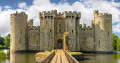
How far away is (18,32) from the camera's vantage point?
39.8m

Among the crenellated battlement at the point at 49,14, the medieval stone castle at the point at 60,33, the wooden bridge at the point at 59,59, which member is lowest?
the wooden bridge at the point at 59,59

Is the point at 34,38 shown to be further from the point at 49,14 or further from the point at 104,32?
the point at 104,32

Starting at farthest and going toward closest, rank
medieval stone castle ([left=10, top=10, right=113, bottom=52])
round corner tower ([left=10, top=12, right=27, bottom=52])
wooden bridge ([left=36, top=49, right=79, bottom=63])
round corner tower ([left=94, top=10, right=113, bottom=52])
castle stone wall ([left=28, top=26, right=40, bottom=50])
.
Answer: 1. castle stone wall ([left=28, top=26, right=40, bottom=50])
2. round corner tower ([left=10, top=12, right=27, bottom=52])
3. medieval stone castle ([left=10, top=10, right=113, bottom=52])
4. round corner tower ([left=94, top=10, right=113, bottom=52])
5. wooden bridge ([left=36, top=49, right=79, bottom=63])

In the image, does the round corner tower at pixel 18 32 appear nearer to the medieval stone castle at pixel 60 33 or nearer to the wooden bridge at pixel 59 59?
the medieval stone castle at pixel 60 33

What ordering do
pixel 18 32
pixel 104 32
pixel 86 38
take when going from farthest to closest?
pixel 86 38 → pixel 18 32 → pixel 104 32

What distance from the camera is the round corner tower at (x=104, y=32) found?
125ft

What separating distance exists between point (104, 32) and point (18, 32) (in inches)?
744

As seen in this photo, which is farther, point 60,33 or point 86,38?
point 86,38

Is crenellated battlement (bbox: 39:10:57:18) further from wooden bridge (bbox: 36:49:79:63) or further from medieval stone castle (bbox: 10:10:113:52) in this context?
wooden bridge (bbox: 36:49:79:63)

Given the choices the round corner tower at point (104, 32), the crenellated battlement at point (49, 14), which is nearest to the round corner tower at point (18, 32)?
the crenellated battlement at point (49, 14)

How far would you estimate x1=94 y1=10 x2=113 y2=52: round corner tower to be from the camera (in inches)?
1502

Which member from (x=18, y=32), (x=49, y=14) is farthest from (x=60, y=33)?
(x=18, y=32)

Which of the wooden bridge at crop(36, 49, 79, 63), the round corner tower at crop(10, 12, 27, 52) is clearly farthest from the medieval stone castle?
the wooden bridge at crop(36, 49, 79, 63)

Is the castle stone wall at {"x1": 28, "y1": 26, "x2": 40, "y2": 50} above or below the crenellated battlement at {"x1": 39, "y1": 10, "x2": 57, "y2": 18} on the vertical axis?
below
